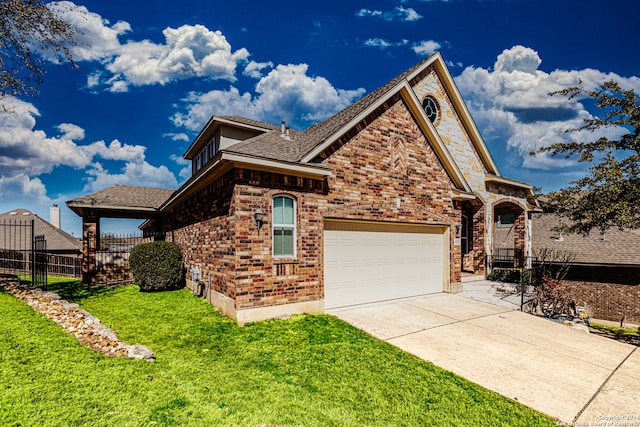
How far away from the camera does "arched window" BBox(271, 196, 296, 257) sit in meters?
8.11

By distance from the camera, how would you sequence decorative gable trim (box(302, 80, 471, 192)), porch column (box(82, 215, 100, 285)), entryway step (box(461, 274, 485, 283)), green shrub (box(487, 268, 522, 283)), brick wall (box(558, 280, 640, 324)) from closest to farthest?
1. decorative gable trim (box(302, 80, 471, 192))
2. porch column (box(82, 215, 100, 285))
3. green shrub (box(487, 268, 522, 283))
4. entryway step (box(461, 274, 485, 283))
5. brick wall (box(558, 280, 640, 324))

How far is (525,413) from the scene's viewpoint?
4258mm

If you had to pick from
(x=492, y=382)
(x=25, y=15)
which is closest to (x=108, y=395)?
(x=492, y=382)

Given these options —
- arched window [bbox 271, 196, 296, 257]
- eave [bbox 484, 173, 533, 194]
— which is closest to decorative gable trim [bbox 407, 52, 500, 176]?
eave [bbox 484, 173, 533, 194]

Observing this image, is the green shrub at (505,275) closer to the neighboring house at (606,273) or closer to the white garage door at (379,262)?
the neighboring house at (606,273)

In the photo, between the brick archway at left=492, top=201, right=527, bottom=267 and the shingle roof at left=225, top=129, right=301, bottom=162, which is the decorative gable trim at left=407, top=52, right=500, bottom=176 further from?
the shingle roof at left=225, top=129, right=301, bottom=162

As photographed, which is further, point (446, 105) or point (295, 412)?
point (446, 105)

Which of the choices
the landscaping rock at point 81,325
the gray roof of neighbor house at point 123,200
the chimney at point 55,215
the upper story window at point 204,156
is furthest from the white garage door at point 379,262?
the chimney at point 55,215

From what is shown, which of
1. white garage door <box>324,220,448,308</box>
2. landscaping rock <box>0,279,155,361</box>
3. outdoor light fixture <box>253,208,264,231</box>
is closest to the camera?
landscaping rock <box>0,279,155,361</box>

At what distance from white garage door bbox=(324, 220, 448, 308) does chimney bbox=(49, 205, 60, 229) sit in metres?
29.5

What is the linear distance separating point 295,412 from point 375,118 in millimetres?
8233

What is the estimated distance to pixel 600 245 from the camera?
59.3 ft

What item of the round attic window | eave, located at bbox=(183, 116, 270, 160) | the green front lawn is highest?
the round attic window

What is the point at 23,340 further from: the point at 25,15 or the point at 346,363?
the point at 25,15
